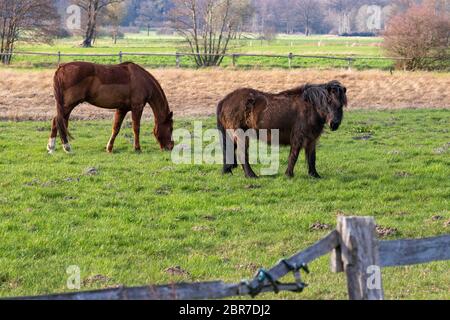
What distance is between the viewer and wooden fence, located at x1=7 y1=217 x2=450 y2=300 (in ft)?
13.0

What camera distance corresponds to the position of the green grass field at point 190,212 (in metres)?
7.18

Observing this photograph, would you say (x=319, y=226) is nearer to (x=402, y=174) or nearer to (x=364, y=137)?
(x=402, y=174)

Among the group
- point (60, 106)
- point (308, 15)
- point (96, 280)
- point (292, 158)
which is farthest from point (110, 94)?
point (308, 15)

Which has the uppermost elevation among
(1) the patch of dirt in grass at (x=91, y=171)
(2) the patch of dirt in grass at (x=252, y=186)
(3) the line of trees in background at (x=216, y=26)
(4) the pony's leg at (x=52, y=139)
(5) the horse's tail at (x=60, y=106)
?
(3) the line of trees in background at (x=216, y=26)

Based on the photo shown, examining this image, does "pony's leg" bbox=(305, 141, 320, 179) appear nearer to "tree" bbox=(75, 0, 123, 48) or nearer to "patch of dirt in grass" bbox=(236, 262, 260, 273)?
"patch of dirt in grass" bbox=(236, 262, 260, 273)

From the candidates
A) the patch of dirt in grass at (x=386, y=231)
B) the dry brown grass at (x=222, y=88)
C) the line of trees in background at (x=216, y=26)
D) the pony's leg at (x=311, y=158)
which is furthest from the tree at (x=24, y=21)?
the patch of dirt in grass at (x=386, y=231)

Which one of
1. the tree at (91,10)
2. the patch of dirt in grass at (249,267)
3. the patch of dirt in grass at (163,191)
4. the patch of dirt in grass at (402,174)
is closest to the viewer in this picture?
the patch of dirt in grass at (249,267)

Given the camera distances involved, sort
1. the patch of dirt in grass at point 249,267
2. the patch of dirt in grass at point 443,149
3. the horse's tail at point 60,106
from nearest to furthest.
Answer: the patch of dirt in grass at point 249,267
the horse's tail at point 60,106
the patch of dirt in grass at point 443,149

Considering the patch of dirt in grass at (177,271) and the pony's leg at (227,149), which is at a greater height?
the pony's leg at (227,149)

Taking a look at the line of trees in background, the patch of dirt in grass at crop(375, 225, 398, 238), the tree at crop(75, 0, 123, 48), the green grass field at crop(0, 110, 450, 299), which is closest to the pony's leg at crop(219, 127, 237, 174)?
the green grass field at crop(0, 110, 450, 299)

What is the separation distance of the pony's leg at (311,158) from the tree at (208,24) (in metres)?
27.7

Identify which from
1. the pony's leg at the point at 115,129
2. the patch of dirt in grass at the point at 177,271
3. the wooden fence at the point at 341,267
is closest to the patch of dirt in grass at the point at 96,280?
the patch of dirt in grass at the point at 177,271

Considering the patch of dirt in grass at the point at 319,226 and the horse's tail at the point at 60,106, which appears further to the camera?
the horse's tail at the point at 60,106

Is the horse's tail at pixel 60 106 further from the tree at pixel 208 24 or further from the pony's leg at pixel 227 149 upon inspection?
the tree at pixel 208 24
